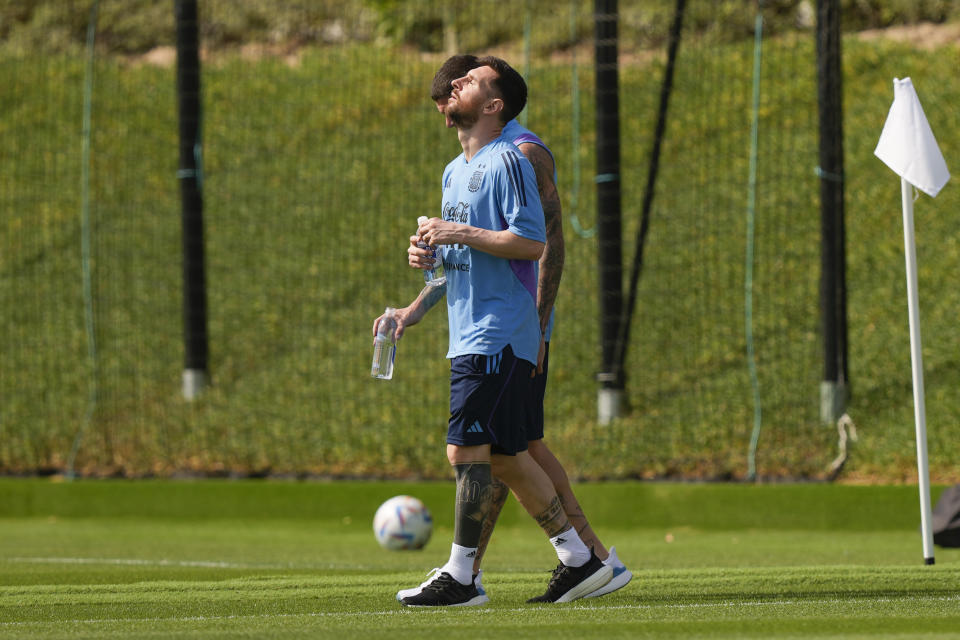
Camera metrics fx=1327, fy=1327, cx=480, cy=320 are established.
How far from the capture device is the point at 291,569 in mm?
7492

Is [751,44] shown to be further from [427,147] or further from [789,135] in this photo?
→ [427,147]

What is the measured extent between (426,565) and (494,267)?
3.05 metres

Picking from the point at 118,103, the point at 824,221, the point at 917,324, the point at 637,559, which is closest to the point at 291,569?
the point at 637,559

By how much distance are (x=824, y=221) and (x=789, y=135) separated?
3452 mm

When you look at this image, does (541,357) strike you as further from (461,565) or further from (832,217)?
(832,217)

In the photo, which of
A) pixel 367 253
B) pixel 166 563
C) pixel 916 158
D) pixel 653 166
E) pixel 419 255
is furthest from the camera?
pixel 367 253

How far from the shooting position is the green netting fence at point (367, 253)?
450 inches

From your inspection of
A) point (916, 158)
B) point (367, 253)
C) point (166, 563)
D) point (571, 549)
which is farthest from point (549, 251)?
point (367, 253)

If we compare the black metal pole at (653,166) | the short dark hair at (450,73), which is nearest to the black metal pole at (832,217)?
the black metal pole at (653,166)

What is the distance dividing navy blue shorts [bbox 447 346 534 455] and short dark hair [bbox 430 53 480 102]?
3.68ft

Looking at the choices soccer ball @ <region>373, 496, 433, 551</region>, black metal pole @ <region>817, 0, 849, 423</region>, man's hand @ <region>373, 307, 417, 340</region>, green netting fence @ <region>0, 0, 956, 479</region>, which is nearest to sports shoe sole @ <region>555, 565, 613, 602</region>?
man's hand @ <region>373, 307, 417, 340</region>

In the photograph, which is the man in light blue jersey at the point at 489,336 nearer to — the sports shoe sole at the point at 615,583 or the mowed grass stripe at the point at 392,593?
the sports shoe sole at the point at 615,583

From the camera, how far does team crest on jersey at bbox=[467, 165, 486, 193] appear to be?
17.4ft

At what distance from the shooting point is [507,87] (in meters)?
5.49
